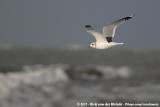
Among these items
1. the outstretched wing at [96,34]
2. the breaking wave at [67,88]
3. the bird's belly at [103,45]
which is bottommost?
the bird's belly at [103,45]

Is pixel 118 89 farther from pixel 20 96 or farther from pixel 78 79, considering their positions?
pixel 20 96

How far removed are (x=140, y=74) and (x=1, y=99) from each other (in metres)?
12.5

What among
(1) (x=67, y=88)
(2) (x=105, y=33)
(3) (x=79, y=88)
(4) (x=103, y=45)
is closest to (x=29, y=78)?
(1) (x=67, y=88)

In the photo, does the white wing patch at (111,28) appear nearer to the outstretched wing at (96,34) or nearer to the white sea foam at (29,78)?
the outstretched wing at (96,34)

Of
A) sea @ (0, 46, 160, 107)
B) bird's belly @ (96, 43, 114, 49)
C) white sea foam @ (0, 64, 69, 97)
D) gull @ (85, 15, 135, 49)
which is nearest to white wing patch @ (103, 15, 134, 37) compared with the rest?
gull @ (85, 15, 135, 49)

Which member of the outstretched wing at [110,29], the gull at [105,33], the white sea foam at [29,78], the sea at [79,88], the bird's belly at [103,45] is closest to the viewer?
the bird's belly at [103,45]

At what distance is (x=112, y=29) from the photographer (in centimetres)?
901

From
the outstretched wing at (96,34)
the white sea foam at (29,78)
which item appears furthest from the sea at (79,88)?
the outstretched wing at (96,34)

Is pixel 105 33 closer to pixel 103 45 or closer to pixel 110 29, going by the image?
pixel 110 29

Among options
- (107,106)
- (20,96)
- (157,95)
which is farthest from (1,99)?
(157,95)

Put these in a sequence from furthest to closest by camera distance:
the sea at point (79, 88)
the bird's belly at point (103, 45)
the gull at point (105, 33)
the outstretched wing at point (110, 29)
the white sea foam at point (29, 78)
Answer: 1. the white sea foam at point (29, 78)
2. the sea at point (79, 88)
3. the outstretched wing at point (110, 29)
4. the gull at point (105, 33)
5. the bird's belly at point (103, 45)

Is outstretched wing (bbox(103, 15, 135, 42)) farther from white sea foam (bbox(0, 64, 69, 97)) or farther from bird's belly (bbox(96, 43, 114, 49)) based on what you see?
white sea foam (bbox(0, 64, 69, 97))

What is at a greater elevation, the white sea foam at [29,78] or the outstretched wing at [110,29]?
the white sea foam at [29,78]

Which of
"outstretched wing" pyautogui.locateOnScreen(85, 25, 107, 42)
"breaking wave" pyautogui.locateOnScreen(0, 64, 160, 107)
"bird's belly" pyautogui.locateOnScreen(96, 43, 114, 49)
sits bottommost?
"bird's belly" pyautogui.locateOnScreen(96, 43, 114, 49)
